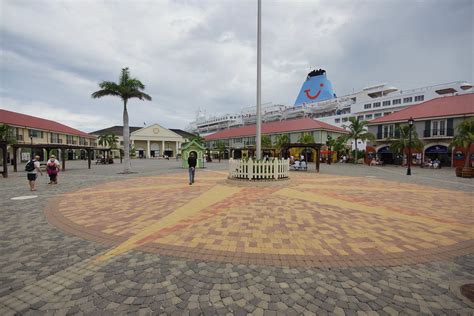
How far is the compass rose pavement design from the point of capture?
3992 millimetres

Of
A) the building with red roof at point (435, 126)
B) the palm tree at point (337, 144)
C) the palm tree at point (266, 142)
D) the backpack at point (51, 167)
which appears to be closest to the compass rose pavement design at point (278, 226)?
the backpack at point (51, 167)

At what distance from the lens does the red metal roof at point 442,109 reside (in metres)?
27.8

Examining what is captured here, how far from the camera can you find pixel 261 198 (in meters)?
8.42

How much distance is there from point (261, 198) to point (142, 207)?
4195 mm

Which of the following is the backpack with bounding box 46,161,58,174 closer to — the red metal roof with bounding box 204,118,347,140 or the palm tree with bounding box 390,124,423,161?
the palm tree with bounding box 390,124,423,161

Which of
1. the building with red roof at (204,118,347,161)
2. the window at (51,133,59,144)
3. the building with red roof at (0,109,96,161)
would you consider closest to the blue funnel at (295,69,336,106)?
the building with red roof at (204,118,347,161)

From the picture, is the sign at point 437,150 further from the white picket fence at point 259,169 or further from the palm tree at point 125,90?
the palm tree at point 125,90

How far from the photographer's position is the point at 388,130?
3462 cm

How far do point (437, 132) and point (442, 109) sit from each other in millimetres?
3286

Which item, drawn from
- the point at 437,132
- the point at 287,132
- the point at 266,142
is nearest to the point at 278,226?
the point at 437,132

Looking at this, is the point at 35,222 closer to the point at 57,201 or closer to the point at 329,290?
the point at 57,201

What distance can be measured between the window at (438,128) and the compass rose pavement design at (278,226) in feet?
90.8

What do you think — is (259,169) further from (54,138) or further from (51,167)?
(54,138)

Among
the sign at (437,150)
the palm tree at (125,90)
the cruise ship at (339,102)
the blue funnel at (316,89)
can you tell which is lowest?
the sign at (437,150)
